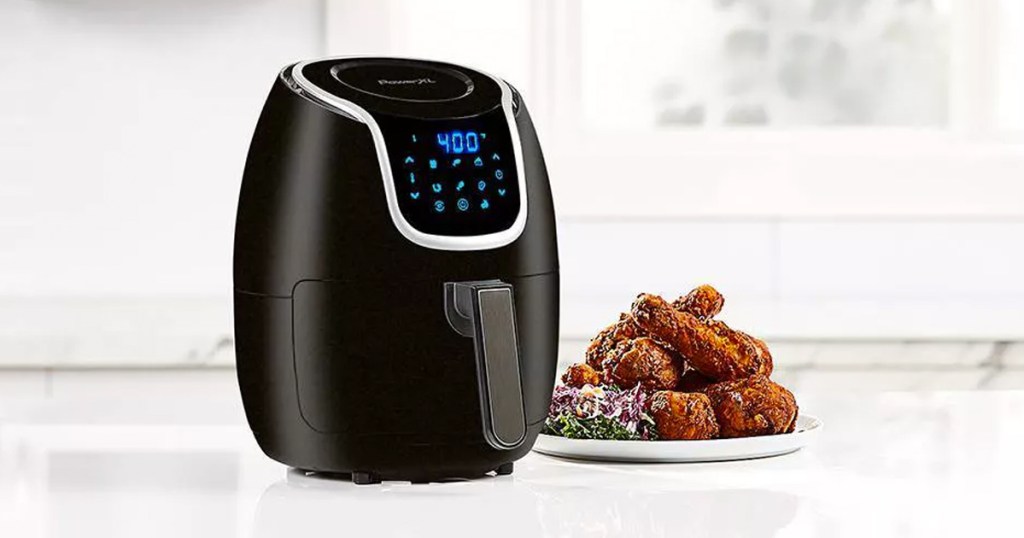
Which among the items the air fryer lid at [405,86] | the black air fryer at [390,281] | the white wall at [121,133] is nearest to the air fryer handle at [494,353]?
the black air fryer at [390,281]

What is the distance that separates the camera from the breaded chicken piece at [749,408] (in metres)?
0.93

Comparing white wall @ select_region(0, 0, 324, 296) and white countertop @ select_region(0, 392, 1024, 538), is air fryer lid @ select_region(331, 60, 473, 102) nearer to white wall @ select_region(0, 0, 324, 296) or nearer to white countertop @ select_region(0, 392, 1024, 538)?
white countertop @ select_region(0, 392, 1024, 538)

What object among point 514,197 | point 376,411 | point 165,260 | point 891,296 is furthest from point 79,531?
point 891,296

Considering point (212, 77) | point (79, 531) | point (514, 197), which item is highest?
point (212, 77)

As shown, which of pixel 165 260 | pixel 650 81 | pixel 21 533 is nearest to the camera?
pixel 21 533

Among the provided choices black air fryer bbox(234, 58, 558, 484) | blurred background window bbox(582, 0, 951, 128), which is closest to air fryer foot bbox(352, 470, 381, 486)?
black air fryer bbox(234, 58, 558, 484)

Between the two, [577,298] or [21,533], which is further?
[577,298]

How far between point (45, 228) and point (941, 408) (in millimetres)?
1785

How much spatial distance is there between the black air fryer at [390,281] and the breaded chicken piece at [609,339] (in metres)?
0.14

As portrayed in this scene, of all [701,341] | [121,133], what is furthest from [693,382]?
[121,133]

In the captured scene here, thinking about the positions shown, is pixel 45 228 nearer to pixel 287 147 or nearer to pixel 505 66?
pixel 505 66

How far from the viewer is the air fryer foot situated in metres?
0.83

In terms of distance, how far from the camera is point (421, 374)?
0.82 m

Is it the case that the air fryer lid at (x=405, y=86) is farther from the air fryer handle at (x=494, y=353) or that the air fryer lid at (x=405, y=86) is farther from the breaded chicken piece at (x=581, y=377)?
the breaded chicken piece at (x=581, y=377)
